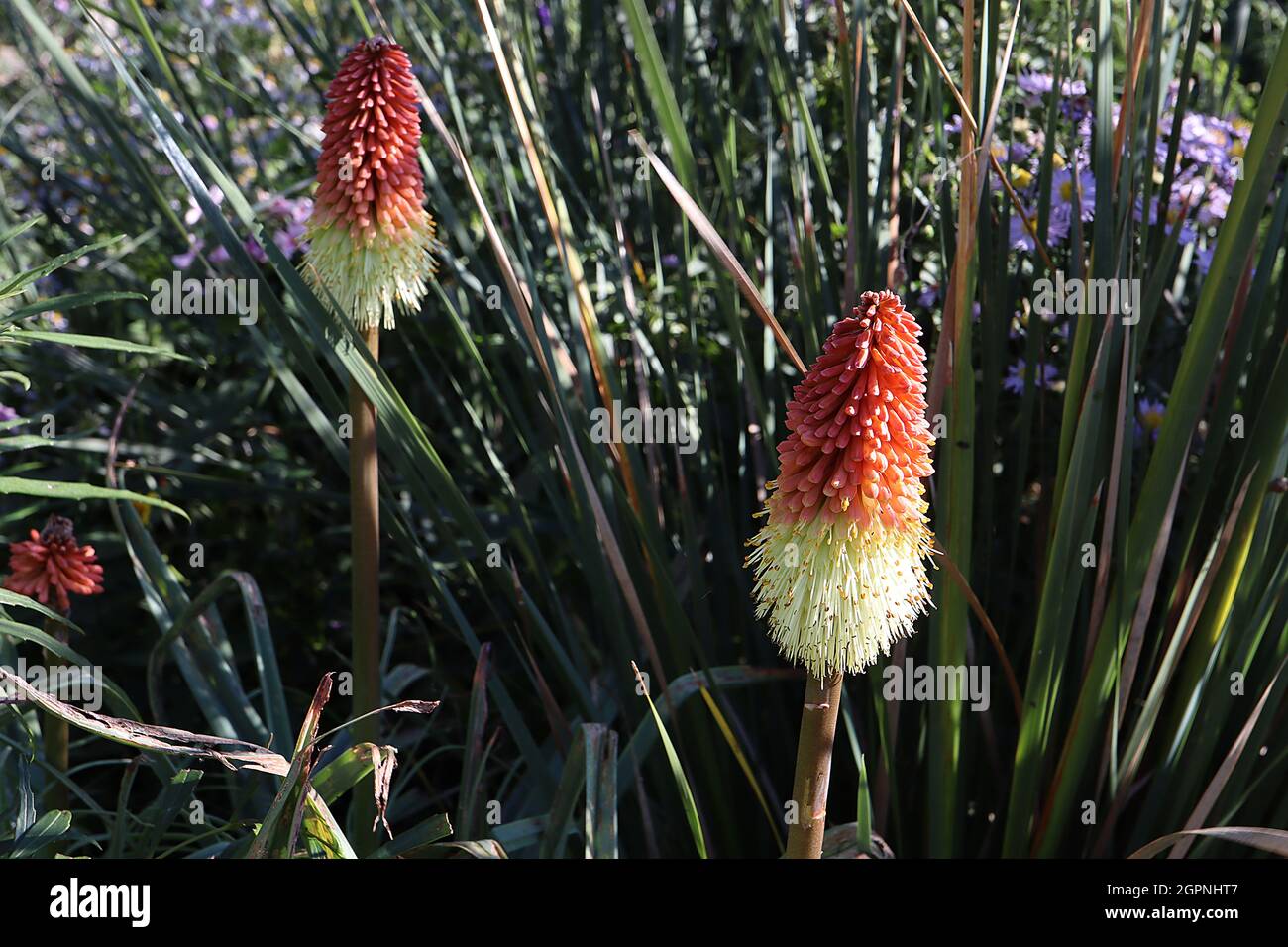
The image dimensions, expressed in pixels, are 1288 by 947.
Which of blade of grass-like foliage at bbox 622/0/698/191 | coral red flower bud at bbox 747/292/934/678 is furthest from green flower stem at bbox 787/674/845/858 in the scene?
blade of grass-like foliage at bbox 622/0/698/191

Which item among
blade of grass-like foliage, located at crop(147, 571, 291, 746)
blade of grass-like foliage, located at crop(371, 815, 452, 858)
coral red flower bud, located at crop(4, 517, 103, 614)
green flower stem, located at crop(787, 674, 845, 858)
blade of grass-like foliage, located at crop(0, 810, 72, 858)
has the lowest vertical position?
blade of grass-like foliage, located at crop(371, 815, 452, 858)

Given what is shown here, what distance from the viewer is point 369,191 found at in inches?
73.4

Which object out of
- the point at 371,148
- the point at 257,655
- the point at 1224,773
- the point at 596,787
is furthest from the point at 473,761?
the point at 1224,773

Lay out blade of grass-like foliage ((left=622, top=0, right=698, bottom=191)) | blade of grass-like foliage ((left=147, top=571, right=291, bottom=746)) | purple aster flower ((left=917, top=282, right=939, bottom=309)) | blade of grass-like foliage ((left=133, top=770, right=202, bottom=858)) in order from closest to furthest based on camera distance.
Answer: blade of grass-like foliage ((left=622, top=0, right=698, bottom=191))
blade of grass-like foliage ((left=133, top=770, right=202, bottom=858))
blade of grass-like foliage ((left=147, top=571, right=291, bottom=746))
purple aster flower ((left=917, top=282, right=939, bottom=309))

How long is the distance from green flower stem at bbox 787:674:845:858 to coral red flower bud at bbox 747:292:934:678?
0.10 feet

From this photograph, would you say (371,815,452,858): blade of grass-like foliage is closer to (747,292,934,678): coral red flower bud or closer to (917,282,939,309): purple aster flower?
(747,292,934,678): coral red flower bud

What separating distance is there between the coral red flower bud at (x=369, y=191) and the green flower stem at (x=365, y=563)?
122mm

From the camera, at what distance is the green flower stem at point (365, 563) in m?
1.80

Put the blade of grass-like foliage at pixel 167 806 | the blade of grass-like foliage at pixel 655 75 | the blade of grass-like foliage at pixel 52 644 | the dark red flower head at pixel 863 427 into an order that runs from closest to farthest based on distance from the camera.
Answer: the dark red flower head at pixel 863 427
the blade of grass-like foliage at pixel 655 75
the blade of grass-like foliage at pixel 52 644
the blade of grass-like foliage at pixel 167 806

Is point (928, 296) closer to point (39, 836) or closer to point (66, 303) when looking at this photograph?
point (66, 303)

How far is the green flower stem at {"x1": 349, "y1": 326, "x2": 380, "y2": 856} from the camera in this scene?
180 centimetres

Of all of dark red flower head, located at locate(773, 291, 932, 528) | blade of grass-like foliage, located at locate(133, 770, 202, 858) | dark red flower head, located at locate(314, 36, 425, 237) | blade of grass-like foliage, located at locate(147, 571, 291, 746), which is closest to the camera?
dark red flower head, located at locate(773, 291, 932, 528)

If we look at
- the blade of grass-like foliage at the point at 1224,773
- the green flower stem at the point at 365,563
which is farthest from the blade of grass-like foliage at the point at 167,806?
the blade of grass-like foliage at the point at 1224,773

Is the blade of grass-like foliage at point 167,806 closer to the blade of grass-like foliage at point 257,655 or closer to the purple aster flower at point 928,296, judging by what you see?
the blade of grass-like foliage at point 257,655
